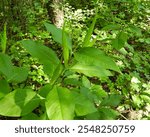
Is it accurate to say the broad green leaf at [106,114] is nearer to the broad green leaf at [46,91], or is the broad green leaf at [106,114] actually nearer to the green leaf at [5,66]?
the broad green leaf at [46,91]

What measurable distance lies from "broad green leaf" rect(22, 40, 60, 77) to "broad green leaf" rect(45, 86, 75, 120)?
0.60 feet

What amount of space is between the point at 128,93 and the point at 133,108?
9.8 inches

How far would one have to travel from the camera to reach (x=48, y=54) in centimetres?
127

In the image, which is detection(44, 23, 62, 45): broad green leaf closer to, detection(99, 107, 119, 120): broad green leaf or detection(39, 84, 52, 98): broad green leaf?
detection(39, 84, 52, 98): broad green leaf

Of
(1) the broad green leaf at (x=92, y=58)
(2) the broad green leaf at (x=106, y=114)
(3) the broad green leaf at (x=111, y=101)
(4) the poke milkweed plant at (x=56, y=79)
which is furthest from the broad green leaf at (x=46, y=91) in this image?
(3) the broad green leaf at (x=111, y=101)

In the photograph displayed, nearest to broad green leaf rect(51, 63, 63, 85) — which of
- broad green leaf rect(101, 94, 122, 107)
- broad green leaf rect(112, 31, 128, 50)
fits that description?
broad green leaf rect(112, 31, 128, 50)

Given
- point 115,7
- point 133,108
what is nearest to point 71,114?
point 133,108

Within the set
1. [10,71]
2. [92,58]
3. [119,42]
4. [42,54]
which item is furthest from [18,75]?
[119,42]

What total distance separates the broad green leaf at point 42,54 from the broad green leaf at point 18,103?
149 millimetres

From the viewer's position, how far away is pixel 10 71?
4.31ft

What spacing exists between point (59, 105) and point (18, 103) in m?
0.19

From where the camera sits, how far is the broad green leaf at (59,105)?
1080mm

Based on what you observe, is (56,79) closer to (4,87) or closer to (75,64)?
(75,64)

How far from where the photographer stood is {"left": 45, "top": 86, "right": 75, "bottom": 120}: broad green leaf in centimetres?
108
